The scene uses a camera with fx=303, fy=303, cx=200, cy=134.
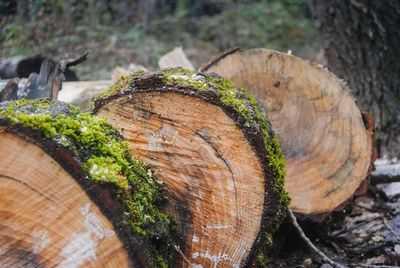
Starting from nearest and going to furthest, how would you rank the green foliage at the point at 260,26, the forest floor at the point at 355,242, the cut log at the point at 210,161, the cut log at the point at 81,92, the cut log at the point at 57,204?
the cut log at the point at 57,204, the cut log at the point at 210,161, the forest floor at the point at 355,242, the cut log at the point at 81,92, the green foliage at the point at 260,26

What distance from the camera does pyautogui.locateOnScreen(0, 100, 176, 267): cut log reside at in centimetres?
110

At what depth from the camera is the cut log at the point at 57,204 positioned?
3.61 feet

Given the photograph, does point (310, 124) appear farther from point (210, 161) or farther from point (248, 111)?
point (210, 161)

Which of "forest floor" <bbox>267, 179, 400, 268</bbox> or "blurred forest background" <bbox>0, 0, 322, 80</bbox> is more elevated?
"blurred forest background" <bbox>0, 0, 322, 80</bbox>

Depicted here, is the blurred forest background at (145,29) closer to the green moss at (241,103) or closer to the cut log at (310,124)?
the cut log at (310,124)

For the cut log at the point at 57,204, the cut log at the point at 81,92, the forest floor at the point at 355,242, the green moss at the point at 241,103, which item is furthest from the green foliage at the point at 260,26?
the cut log at the point at 57,204

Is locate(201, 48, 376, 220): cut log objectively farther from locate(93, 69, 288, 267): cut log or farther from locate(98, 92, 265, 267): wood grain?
locate(98, 92, 265, 267): wood grain

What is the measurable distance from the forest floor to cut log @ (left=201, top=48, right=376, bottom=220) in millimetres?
227

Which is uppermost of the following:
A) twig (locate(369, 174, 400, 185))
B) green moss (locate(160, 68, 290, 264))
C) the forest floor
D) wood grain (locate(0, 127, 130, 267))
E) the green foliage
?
the green foliage

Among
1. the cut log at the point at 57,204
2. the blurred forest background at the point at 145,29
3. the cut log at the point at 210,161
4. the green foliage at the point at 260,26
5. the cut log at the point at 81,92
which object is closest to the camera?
the cut log at the point at 57,204

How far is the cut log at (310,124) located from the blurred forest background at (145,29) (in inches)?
175

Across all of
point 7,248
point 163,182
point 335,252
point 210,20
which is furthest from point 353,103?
point 210,20

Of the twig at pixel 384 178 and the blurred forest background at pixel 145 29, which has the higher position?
the blurred forest background at pixel 145 29

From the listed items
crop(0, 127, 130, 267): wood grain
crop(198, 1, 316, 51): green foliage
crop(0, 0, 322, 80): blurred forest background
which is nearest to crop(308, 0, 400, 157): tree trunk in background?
crop(0, 127, 130, 267): wood grain
